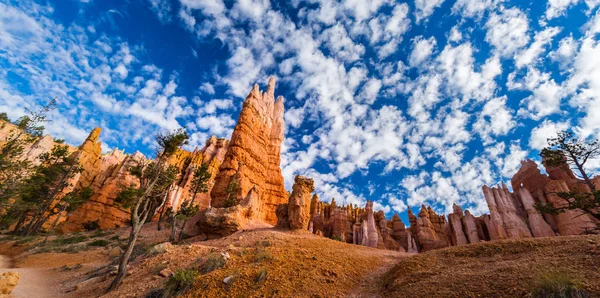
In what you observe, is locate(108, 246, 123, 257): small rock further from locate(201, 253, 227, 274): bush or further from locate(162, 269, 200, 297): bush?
locate(162, 269, 200, 297): bush

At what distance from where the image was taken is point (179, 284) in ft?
32.8

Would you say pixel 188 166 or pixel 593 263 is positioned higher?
pixel 188 166

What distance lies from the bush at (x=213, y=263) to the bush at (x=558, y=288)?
1189 centimetres

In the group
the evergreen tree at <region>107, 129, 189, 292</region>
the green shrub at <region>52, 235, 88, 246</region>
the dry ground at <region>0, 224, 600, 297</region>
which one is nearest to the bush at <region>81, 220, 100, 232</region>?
the green shrub at <region>52, 235, 88, 246</region>

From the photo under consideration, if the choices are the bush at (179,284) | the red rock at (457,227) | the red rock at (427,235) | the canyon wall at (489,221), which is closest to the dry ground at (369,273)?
the bush at (179,284)

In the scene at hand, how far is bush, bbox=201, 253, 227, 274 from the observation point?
37.8ft

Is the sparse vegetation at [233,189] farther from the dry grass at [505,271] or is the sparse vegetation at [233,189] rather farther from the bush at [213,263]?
the dry grass at [505,271]

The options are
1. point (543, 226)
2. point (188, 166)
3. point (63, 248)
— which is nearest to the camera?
point (63, 248)

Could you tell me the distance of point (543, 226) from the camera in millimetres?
35312

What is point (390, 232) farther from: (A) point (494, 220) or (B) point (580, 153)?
(B) point (580, 153)

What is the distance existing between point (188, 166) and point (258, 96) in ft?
91.7

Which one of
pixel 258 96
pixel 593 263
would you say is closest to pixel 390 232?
pixel 258 96

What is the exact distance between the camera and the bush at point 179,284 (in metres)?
9.53

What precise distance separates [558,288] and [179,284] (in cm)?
1261
